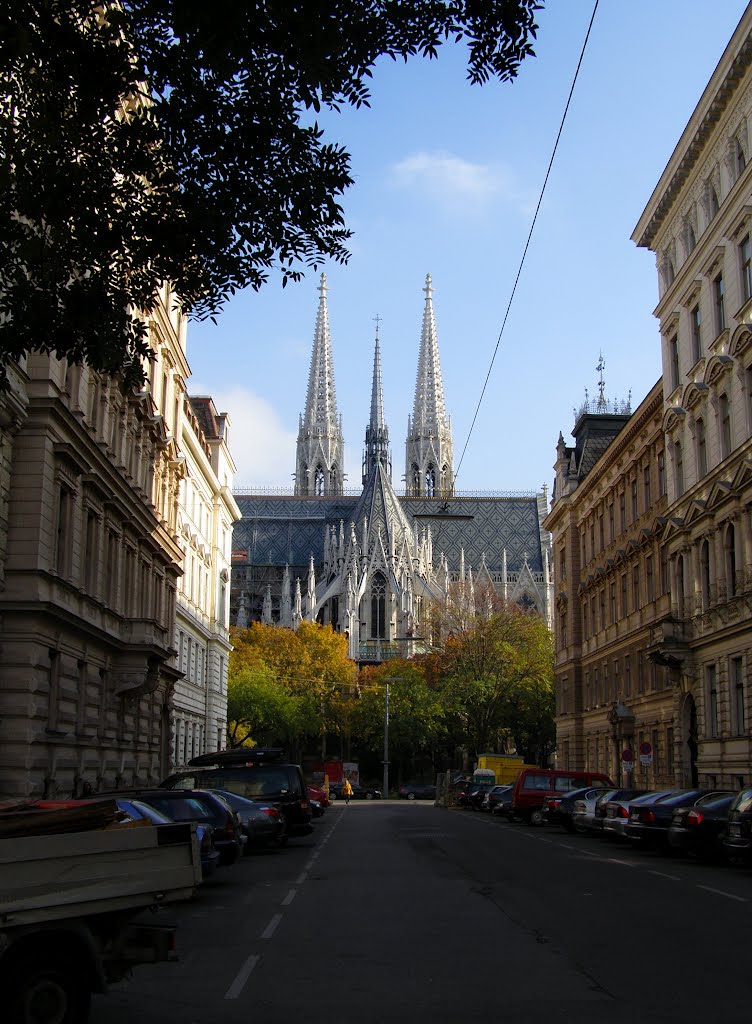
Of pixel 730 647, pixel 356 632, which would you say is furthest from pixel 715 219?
pixel 356 632

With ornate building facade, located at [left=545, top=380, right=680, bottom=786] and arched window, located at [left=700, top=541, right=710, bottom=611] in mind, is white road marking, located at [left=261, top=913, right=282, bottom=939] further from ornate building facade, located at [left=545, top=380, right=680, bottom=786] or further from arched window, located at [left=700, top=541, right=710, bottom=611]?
ornate building facade, located at [left=545, top=380, right=680, bottom=786]

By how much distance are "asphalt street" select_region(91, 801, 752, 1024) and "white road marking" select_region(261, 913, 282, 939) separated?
0.02m

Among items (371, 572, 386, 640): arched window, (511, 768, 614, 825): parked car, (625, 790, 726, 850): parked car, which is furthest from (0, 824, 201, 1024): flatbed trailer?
(371, 572, 386, 640): arched window

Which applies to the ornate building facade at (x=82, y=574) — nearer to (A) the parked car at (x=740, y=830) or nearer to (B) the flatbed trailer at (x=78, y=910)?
(A) the parked car at (x=740, y=830)

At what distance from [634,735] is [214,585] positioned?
2136 cm

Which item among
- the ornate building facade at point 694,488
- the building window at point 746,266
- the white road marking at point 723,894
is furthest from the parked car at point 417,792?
the white road marking at point 723,894

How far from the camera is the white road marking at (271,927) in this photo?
12.0 metres

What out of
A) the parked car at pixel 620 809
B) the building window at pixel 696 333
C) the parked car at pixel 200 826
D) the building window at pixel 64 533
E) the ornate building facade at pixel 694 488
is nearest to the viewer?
the parked car at pixel 200 826

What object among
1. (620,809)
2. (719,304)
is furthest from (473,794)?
(620,809)

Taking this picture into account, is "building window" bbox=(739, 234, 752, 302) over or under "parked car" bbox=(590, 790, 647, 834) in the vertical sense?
over

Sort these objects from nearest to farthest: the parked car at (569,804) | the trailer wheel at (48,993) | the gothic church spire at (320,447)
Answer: the trailer wheel at (48,993), the parked car at (569,804), the gothic church spire at (320,447)

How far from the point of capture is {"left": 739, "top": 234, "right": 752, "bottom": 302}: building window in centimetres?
3116

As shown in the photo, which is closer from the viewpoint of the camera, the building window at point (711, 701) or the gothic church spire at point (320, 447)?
the building window at point (711, 701)

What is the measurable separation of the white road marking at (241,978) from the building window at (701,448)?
27624 mm
